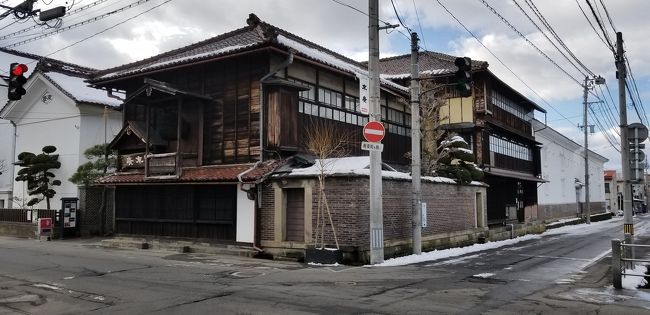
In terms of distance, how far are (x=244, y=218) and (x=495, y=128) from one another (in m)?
19.6

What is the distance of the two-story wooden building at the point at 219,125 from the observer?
17.6 meters

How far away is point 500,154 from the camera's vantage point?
106 ft

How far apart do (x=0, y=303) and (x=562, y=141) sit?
48049mm

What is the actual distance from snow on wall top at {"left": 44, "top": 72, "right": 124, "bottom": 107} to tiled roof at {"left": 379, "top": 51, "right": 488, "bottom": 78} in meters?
17.2

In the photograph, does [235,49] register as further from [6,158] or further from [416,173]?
[6,158]

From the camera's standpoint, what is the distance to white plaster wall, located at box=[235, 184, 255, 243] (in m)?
17.2

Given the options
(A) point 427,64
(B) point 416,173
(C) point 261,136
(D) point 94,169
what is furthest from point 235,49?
(A) point 427,64

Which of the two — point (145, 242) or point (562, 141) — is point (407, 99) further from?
point (562, 141)

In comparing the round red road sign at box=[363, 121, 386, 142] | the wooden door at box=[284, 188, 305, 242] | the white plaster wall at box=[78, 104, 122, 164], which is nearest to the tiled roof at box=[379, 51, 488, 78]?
the round red road sign at box=[363, 121, 386, 142]

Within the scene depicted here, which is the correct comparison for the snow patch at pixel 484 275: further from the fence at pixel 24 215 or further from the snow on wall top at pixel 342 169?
the fence at pixel 24 215

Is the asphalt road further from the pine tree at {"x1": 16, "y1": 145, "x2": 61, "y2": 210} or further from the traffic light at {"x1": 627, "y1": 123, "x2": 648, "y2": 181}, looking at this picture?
the pine tree at {"x1": 16, "y1": 145, "x2": 61, "y2": 210}

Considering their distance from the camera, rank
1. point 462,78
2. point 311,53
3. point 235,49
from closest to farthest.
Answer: point 462,78 → point 235,49 → point 311,53

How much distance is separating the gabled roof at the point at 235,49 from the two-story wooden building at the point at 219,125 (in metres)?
0.06

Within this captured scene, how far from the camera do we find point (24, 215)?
26906 millimetres
